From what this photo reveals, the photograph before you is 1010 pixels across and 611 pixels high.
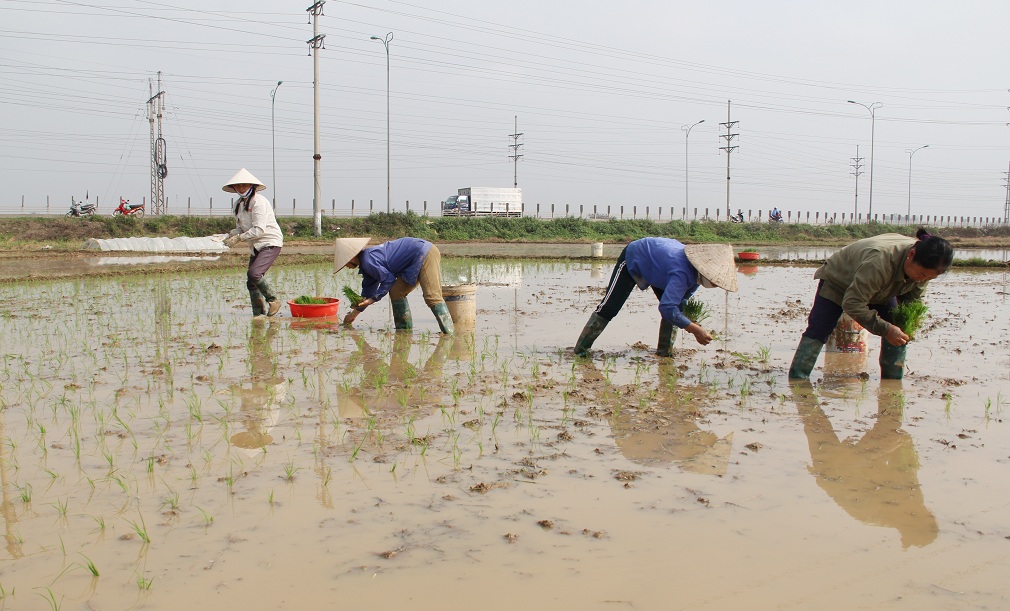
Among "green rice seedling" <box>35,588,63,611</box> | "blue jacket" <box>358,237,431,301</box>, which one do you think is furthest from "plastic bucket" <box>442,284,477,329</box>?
"green rice seedling" <box>35,588,63,611</box>

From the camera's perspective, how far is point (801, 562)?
262 centimetres

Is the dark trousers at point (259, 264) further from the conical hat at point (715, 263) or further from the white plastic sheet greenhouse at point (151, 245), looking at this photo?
the white plastic sheet greenhouse at point (151, 245)

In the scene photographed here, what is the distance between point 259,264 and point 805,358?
515 centimetres

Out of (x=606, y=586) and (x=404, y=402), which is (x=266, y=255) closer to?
(x=404, y=402)

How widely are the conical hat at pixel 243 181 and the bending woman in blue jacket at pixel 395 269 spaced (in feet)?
5.79

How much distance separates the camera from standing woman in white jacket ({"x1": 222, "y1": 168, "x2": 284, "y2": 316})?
7.94 m

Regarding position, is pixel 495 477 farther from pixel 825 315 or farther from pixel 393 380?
pixel 825 315

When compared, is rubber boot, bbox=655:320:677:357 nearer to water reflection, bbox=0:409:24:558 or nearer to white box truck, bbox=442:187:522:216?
water reflection, bbox=0:409:24:558

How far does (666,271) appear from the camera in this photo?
5637 millimetres

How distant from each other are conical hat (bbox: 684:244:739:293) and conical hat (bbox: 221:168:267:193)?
177 inches

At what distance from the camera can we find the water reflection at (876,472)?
298 cm

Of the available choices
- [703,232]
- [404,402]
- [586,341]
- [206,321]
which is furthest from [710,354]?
[703,232]

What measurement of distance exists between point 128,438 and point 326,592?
6.49 feet

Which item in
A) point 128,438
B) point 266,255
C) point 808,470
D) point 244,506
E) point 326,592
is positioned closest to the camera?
point 326,592
